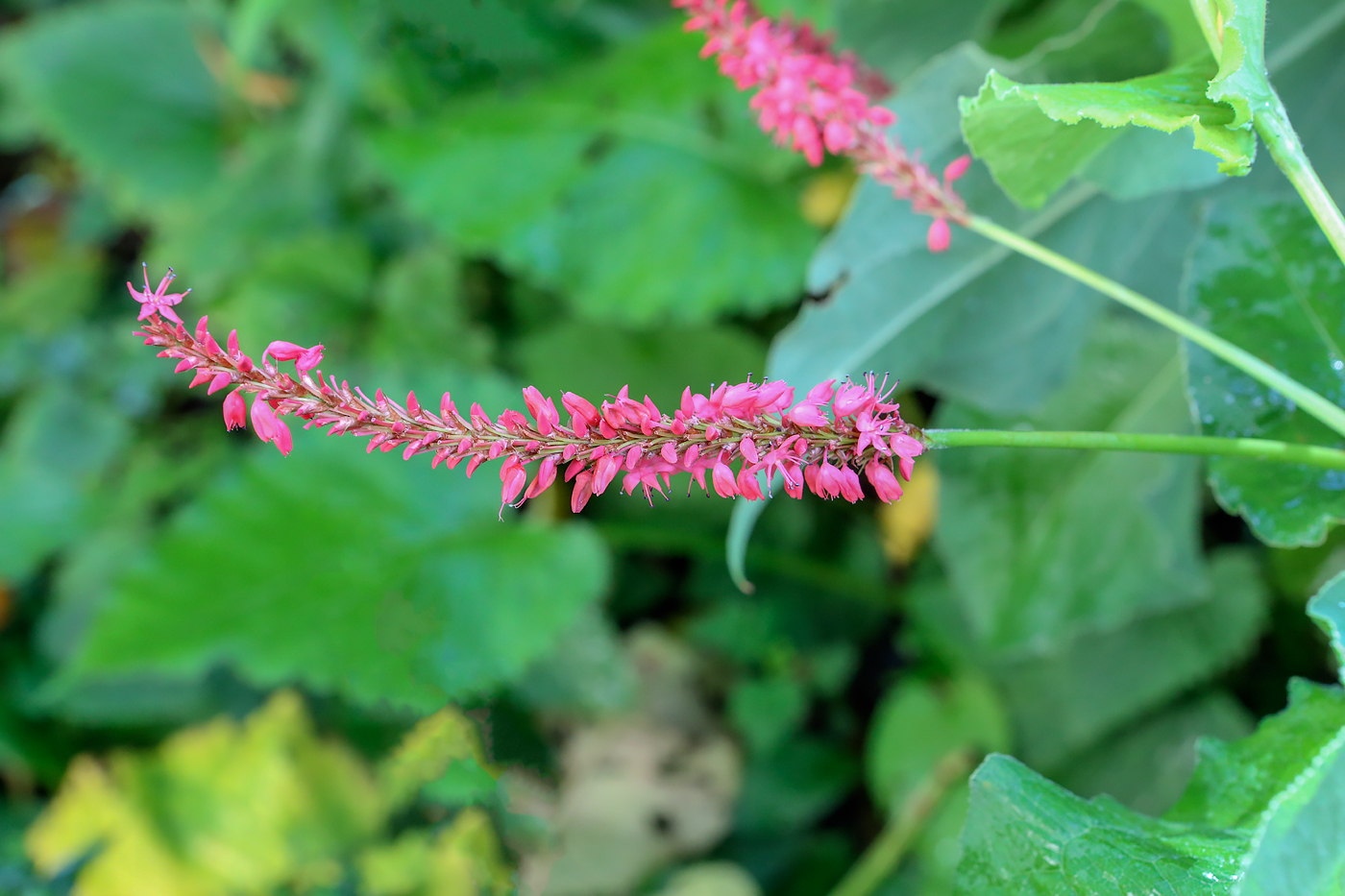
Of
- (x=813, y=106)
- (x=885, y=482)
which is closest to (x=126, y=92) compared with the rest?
(x=813, y=106)

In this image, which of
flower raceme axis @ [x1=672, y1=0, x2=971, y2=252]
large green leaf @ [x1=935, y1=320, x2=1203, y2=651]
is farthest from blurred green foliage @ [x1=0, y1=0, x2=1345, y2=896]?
flower raceme axis @ [x1=672, y1=0, x2=971, y2=252]

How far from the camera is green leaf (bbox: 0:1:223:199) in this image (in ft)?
3.80

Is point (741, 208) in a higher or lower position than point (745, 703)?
higher

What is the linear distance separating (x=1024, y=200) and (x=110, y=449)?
3.62 ft

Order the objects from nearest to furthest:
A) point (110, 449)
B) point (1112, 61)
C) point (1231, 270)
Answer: point (1231, 270) < point (1112, 61) < point (110, 449)

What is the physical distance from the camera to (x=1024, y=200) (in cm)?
31

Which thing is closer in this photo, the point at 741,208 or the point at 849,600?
the point at 741,208

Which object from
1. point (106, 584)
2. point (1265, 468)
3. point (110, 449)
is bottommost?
point (1265, 468)

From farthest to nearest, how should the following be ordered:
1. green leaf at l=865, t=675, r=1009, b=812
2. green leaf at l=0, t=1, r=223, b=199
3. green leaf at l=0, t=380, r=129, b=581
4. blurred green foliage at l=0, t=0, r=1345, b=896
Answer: green leaf at l=0, t=1, r=223, b=199 < green leaf at l=0, t=380, r=129, b=581 < green leaf at l=865, t=675, r=1009, b=812 < blurred green foliage at l=0, t=0, r=1345, b=896

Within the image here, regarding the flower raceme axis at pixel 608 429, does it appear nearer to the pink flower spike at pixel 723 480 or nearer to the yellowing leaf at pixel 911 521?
the pink flower spike at pixel 723 480

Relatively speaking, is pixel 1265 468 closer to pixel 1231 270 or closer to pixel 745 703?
pixel 1231 270

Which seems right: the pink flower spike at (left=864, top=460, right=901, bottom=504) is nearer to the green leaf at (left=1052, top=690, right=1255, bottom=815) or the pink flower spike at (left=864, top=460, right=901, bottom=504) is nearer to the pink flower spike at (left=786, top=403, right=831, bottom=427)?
the pink flower spike at (left=786, top=403, right=831, bottom=427)

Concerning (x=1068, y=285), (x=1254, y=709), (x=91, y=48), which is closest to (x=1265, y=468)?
(x=1068, y=285)

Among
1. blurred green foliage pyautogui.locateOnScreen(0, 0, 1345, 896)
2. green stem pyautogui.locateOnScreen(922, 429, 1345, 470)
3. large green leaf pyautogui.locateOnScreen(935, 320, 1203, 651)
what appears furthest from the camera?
large green leaf pyautogui.locateOnScreen(935, 320, 1203, 651)
